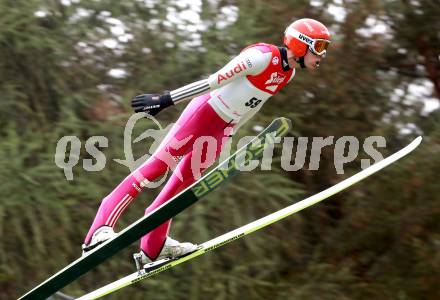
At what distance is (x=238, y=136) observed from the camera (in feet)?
29.0

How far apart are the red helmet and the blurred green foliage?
144 inches

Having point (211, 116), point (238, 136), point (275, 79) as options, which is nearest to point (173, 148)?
point (211, 116)

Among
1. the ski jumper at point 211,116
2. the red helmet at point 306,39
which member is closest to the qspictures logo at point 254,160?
the ski jumper at point 211,116

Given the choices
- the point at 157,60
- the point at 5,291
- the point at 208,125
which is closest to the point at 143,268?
A: the point at 208,125

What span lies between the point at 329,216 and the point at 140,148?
8.92ft

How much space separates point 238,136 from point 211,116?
3.31 m

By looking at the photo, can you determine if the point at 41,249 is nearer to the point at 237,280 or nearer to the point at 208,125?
the point at 237,280

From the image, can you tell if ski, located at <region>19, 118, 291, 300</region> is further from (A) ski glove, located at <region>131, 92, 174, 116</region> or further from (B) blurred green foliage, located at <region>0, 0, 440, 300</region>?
(B) blurred green foliage, located at <region>0, 0, 440, 300</region>

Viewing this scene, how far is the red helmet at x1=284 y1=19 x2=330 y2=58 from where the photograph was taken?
532 centimetres

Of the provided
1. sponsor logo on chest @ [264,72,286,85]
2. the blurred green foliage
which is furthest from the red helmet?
the blurred green foliage

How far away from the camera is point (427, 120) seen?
10.0 metres

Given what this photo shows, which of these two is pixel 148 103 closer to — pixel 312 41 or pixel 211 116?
pixel 211 116

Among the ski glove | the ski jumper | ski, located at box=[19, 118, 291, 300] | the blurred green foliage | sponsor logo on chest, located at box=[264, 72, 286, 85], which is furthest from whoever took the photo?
the blurred green foliage

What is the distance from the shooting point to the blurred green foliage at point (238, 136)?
28.8 feet
